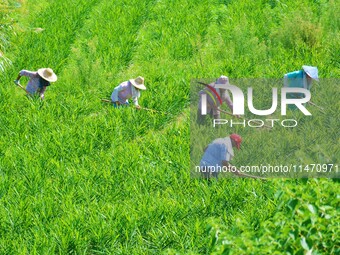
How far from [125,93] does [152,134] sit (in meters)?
0.89

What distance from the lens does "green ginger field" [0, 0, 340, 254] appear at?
17.4 feet

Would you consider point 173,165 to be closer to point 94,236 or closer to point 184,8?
point 94,236

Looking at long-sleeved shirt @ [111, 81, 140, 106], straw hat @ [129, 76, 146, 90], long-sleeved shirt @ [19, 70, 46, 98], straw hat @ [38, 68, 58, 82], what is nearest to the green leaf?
straw hat @ [129, 76, 146, 90]

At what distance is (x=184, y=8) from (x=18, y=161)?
573 cm

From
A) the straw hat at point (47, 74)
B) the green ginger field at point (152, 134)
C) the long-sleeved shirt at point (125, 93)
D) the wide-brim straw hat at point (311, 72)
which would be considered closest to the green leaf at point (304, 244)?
the green ginger field at point (152, 134)

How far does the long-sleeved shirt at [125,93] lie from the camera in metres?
8.10

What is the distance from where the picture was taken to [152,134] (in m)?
7.55

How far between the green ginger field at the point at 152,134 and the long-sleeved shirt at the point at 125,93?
230mm

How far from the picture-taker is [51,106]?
813cm

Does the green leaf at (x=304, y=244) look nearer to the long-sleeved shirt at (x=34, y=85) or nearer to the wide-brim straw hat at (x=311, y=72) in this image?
the wide-brim straw hat at (x=311, y=72)

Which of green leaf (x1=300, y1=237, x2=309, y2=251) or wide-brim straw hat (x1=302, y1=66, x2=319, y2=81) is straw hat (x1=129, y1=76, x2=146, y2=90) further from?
green leaf (x1=300, y1=237, x2=309, y2=251)

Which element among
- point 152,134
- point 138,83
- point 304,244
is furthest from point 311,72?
point 304,244

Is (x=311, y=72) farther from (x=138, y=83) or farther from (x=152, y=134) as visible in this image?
(x=138, y=83)

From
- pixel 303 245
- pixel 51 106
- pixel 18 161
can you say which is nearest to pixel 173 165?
pixel 18 161
